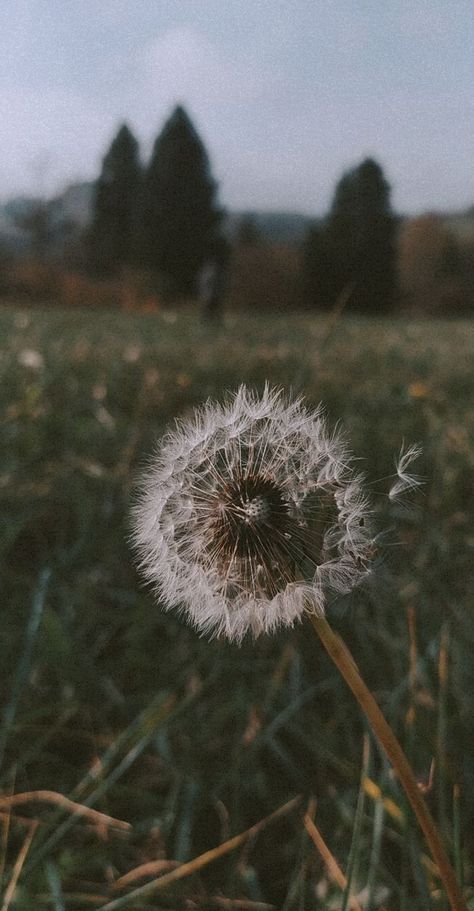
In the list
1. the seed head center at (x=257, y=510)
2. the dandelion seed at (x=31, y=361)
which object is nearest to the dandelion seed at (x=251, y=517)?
the seed head center at (x=257, y=510)

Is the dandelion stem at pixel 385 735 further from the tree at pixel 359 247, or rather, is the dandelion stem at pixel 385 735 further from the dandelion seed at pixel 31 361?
the dandelion seed at pixel 31 361

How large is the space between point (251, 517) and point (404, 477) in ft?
0.32

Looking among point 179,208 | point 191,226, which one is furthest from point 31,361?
point 191,226

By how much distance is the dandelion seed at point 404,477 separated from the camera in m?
0.48

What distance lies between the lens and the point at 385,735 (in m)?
0.45

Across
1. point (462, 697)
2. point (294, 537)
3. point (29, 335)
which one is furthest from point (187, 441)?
point (29, 335)

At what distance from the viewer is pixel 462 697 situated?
142cm

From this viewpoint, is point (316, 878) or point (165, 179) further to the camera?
point (165, 179)

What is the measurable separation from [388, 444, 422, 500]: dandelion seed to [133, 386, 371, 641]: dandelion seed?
22 millimetres

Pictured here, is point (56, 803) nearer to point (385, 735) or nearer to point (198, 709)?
point (198, 709)

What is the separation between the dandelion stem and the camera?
0.44 m

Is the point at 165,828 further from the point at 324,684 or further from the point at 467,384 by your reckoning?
the point at 467,384

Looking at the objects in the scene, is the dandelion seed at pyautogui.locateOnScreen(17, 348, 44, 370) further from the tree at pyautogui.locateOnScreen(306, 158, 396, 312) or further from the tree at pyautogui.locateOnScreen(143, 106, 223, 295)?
the tree at pyautogui.locateOnScreen(306, 158, 396, 312)

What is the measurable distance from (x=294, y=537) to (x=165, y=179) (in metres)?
4.23
